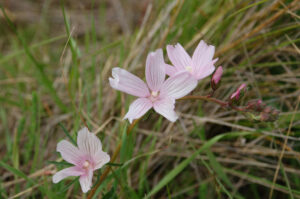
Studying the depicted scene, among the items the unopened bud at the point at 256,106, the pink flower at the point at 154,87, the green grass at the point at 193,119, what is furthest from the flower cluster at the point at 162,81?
the green grass at the point at 193,119

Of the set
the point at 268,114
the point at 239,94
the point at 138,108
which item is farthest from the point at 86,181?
the point at 268,114

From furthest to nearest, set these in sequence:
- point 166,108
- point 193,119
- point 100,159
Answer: point 193,119, point 100,159, point 166,108

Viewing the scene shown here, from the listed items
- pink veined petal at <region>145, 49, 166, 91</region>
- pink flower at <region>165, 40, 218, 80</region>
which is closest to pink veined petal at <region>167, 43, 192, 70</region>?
pink flower at <region>165, 40, 218, 80</region>

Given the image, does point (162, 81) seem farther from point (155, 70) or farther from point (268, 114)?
point (268, 114)

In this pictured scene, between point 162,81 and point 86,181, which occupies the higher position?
point 162,81

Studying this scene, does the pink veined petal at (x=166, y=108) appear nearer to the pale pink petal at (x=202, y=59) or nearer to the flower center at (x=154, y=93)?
the flower center at (x=154, y=93)

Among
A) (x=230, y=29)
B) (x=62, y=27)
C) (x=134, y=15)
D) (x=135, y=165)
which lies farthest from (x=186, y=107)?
(x=62, y=27)
